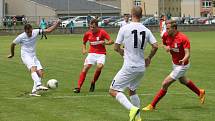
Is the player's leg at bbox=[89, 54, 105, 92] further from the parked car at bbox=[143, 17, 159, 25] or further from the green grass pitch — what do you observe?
the parked car at bbox=[143, 17, 159, 25]

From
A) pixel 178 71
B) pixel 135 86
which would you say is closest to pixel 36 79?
pixel 178 71

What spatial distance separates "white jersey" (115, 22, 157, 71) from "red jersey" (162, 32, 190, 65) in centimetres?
198

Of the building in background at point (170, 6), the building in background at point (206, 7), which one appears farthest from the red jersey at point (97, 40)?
the building in background at point (206, 7)

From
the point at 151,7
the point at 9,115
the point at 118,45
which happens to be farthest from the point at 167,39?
the point at 151,7

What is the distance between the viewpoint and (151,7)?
4326 inches

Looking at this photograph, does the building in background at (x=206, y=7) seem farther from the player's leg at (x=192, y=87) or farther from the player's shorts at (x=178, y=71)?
the player's shorts at (x=178, y=71)

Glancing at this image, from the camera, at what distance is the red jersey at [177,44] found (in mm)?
12531

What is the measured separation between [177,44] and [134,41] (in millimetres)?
2294

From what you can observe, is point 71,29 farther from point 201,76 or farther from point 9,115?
point 9,115

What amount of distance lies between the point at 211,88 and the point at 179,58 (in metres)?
4.02

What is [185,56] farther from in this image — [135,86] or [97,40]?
[97,40]

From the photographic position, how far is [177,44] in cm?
1256

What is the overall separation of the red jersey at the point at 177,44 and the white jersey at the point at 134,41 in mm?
1978

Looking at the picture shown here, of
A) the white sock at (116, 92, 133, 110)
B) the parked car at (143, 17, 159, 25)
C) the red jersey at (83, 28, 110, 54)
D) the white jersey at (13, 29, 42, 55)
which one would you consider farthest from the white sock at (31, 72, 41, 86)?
the parked car at (143, 17, 159, 25)
